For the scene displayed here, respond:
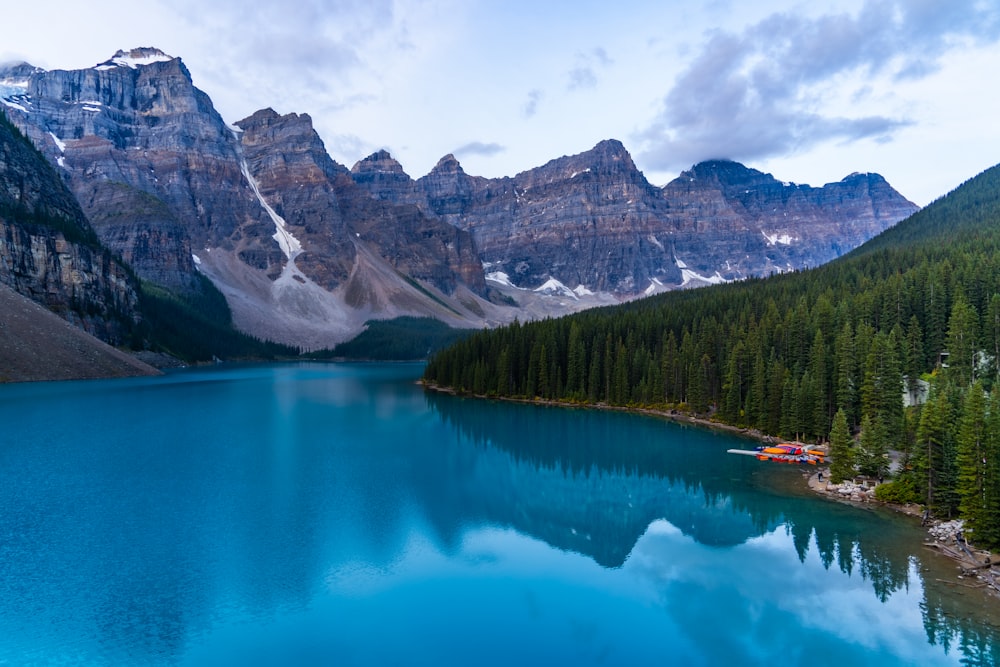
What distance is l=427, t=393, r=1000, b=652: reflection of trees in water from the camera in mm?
28938

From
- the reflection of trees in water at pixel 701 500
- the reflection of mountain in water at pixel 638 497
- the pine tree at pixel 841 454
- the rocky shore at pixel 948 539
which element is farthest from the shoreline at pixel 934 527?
the reflection of mountain in water at pixel 638 497

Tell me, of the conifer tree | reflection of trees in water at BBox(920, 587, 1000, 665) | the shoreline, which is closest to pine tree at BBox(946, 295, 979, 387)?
the shoreline

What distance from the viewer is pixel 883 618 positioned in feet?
83.5

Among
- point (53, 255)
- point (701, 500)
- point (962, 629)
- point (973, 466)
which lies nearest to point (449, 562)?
point (701, 500)

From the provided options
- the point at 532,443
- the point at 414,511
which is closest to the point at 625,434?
the point at 532,443

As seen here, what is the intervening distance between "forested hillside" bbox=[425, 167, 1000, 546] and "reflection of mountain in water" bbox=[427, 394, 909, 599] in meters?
4.91

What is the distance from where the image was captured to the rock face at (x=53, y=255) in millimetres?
129375

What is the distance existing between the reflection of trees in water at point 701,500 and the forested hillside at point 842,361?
4.48 meters

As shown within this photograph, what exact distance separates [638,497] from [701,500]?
4.11 meters

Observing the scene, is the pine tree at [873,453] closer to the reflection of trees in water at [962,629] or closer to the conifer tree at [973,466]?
the conifer tree at [973,466]

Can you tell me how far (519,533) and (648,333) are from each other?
62.0 meters

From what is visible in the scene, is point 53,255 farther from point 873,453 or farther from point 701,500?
point 873,453

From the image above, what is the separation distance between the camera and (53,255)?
13700cm

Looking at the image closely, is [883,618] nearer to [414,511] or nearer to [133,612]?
[414,511]
